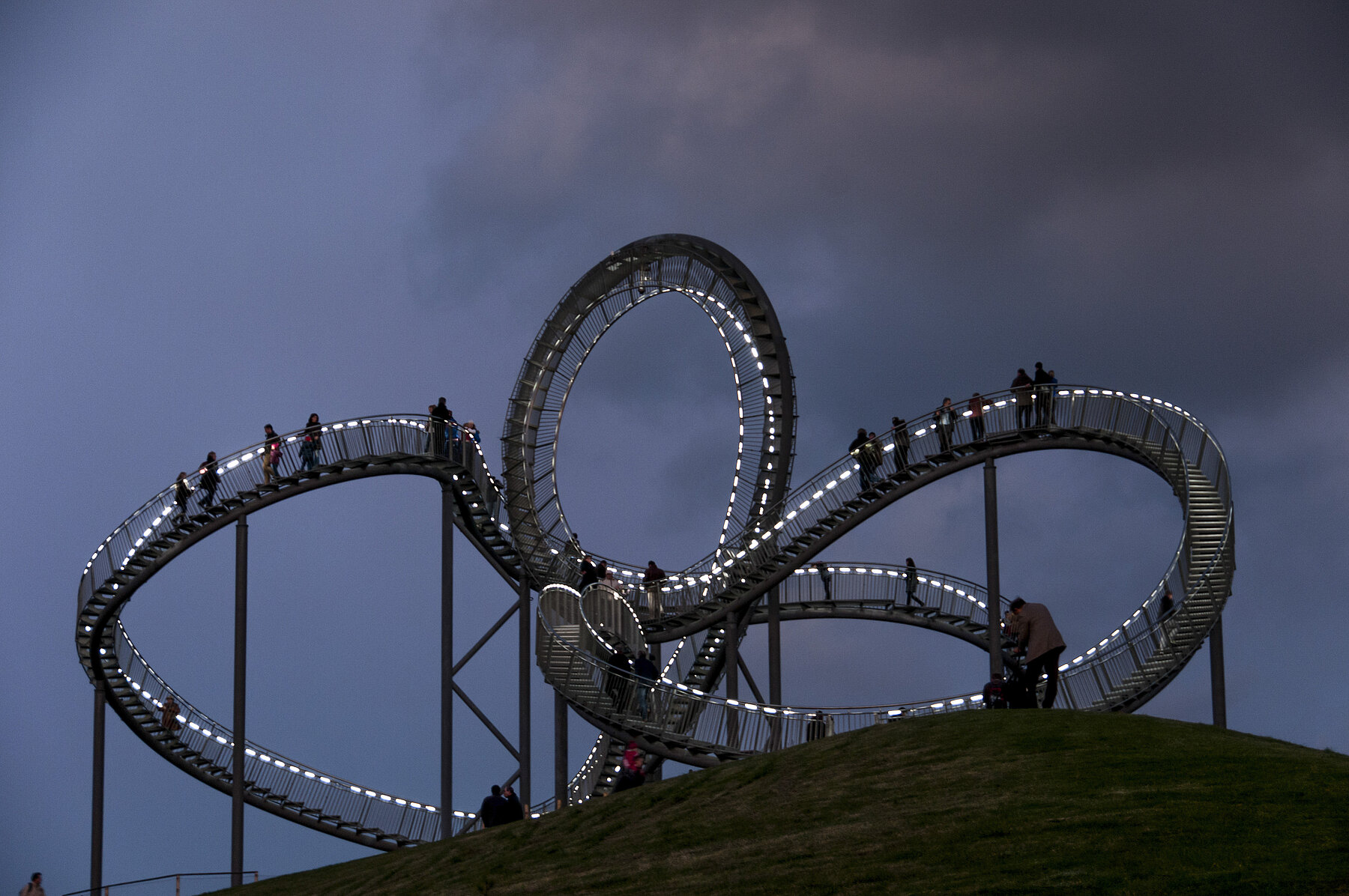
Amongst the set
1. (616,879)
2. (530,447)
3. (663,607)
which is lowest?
(616,879)

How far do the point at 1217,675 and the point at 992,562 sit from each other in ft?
13.4

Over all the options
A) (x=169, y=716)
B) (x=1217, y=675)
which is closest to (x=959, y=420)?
(x=1217, y=675)

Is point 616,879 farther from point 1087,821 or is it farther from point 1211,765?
point 1211,765

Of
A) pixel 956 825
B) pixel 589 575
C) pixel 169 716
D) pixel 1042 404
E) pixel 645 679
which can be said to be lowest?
pixel 956 825

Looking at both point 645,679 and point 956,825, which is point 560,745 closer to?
point 645,679

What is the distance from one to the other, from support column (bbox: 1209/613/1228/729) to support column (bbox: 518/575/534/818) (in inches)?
546

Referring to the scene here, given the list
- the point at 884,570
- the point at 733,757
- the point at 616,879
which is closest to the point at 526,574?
the point at 884,570

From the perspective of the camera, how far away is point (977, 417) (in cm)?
3012

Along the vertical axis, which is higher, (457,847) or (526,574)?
(526,574)

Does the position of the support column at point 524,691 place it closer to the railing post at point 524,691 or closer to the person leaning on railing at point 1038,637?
the railing post at point 524,691

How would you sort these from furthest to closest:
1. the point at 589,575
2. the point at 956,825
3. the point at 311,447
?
1. the point at 311,447
2. the point at 589,575
3. the point at 956,825

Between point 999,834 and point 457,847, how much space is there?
8.01 m

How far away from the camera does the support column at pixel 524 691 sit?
35.3 m

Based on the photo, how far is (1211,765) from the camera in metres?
→ 16.7
